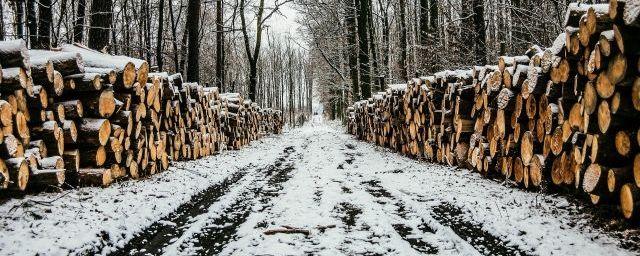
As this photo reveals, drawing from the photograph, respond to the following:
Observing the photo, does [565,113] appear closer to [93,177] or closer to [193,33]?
[93,177]

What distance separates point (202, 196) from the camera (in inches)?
273

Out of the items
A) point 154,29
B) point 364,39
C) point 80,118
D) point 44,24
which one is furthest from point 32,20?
point 154,29

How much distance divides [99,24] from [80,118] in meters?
5.45

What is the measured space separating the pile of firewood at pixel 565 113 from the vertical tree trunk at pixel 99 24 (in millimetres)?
8428

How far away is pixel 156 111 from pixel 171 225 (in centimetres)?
436

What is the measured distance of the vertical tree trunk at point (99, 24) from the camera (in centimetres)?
1114

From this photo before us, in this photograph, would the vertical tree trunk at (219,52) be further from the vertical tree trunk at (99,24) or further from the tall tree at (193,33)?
the vertical tree trunk at (99,24)

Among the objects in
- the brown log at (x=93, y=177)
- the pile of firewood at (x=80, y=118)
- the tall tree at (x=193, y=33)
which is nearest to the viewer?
the pile of firewood at (x=80, y=118)

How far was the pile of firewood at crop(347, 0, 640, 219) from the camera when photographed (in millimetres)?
4273

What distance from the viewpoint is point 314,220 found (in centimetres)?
520

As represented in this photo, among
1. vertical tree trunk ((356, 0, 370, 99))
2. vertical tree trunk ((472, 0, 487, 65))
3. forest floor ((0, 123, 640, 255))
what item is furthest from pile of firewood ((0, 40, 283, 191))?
vertical tree trunk ((356, 0, 370, 99))

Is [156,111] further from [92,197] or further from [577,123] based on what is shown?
[577,123]

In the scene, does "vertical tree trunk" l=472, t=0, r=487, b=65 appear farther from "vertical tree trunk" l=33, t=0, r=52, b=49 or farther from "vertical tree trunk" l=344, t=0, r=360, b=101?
"vertical tree trunk" l=33, t=0, r=52, b=49

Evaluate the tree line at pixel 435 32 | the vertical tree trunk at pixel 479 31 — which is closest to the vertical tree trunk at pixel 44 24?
the tree line at pixel 435 32
